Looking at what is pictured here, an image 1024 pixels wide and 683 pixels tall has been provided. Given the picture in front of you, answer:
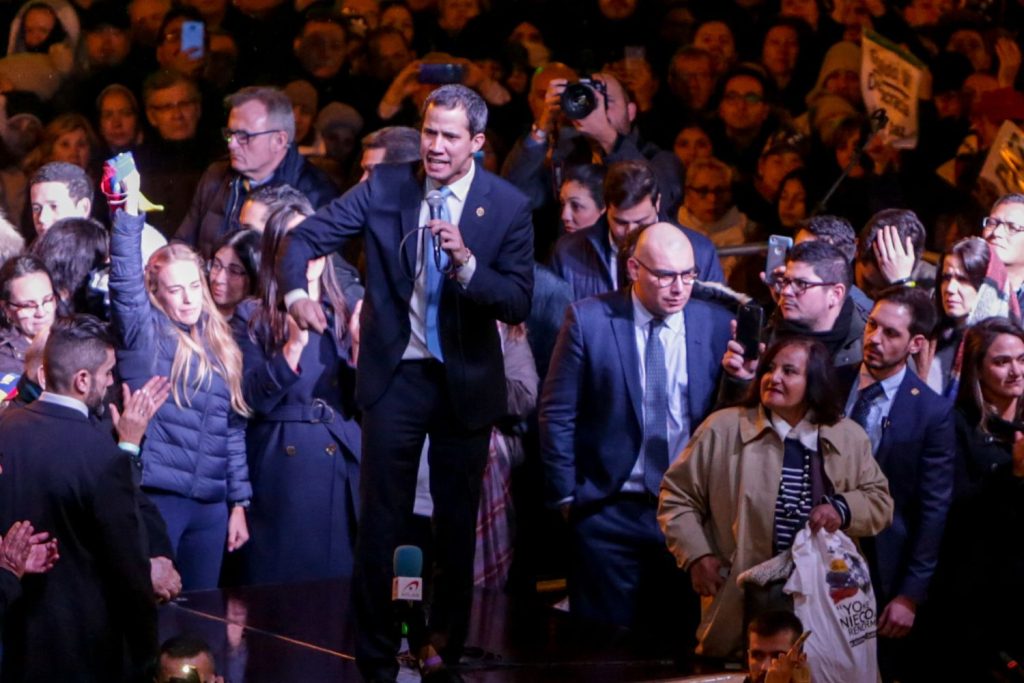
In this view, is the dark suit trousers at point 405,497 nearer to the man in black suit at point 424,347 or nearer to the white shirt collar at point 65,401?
the man in black suit at point 424,347

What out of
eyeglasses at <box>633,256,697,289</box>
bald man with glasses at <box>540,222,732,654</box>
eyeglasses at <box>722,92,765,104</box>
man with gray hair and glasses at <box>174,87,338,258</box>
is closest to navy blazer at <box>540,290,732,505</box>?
bald man with glasses at <box>540,222,732,654</box>

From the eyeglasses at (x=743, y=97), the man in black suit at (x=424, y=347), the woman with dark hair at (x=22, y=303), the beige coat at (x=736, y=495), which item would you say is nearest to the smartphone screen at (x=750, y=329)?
the beige coat at (x=736, y=495)

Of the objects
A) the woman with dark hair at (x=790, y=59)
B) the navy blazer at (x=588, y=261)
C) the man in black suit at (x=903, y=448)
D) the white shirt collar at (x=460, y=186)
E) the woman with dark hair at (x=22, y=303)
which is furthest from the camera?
the woman with dark hair at (x=790, y=59)

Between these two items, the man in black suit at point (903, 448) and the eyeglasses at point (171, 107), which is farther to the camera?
the eyeglasses at point (171, 107)

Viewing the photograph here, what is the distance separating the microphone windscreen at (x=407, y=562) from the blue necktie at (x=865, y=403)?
5.32ft

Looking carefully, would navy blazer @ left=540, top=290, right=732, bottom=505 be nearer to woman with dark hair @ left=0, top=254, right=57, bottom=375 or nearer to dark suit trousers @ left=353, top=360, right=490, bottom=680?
dark suit trousers @ left=353, top=360, right=490, bottom=680

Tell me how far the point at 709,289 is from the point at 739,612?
1171 millimetres

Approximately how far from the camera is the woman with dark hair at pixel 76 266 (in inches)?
222

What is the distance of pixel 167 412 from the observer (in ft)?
18.2

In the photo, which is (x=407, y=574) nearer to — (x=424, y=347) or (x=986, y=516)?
(x=424, y=347)

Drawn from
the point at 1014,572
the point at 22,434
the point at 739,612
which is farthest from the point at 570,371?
the point at 22,434

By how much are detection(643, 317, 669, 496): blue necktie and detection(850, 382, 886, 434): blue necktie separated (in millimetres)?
562

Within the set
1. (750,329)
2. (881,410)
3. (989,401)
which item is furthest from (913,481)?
(750,329)

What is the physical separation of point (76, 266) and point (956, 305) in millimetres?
2819
